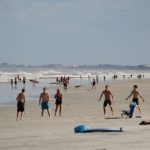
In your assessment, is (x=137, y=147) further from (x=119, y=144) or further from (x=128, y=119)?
(x=128, y=119)

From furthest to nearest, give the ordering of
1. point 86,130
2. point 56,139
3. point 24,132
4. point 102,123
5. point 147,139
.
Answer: point 102,123 < point 24,132 < point 86,130 < point 56,139 < point 147,139

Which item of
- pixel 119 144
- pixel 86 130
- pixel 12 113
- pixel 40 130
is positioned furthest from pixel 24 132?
pixel 12 113

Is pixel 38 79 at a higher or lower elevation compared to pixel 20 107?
lower

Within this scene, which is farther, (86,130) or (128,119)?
(128,119)

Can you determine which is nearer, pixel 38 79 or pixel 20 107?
pixel 20 107

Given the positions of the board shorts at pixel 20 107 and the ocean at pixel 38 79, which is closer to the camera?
the board shorts at pixel 20 107

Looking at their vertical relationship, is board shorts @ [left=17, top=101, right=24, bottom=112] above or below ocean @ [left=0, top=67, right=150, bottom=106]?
above

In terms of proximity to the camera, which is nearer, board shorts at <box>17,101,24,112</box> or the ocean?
board shorts at <box>17,101,24,112</box>

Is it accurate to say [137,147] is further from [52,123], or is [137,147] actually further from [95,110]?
[95,110]

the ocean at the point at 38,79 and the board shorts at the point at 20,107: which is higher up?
the board shorts at the point at 20,107

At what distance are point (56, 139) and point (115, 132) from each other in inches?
73.8

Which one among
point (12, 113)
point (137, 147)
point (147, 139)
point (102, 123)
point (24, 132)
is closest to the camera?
point (137, 147)

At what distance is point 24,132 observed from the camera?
16703mm

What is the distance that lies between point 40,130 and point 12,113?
927 centimetres
